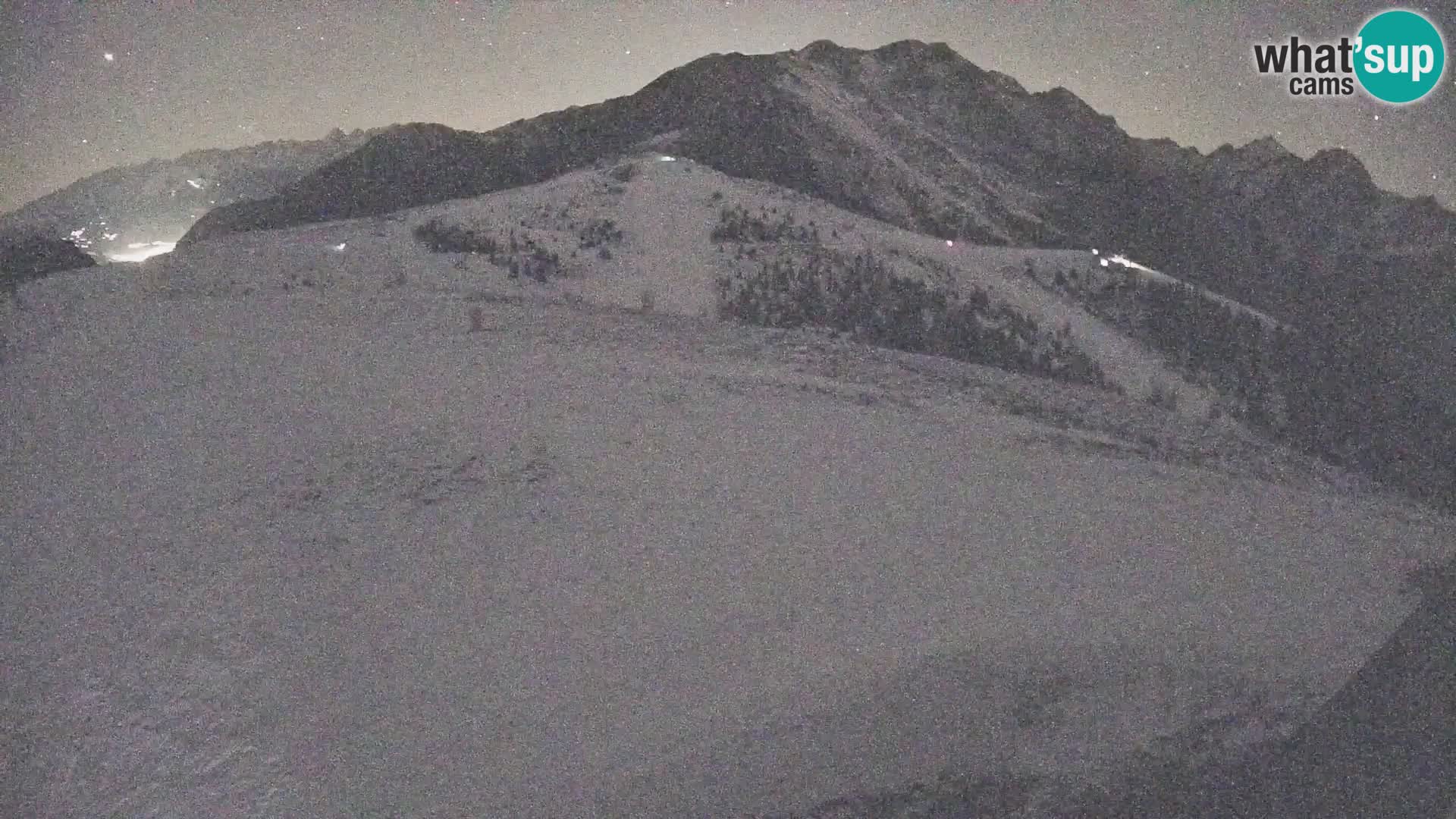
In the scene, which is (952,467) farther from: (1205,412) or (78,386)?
(78,386)

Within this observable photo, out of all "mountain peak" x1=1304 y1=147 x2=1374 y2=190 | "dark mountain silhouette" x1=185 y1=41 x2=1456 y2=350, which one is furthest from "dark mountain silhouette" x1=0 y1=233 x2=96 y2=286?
"mountain peak" x1=1304 y1=147 x2=1374 y2=190

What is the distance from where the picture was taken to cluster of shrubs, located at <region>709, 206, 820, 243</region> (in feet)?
74.7

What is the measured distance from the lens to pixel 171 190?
6457 inches

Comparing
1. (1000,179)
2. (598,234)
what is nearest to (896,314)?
(598,234)

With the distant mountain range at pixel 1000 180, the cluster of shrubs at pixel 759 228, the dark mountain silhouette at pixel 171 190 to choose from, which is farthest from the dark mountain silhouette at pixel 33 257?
the dark mountain silhouette at pixel 171 190

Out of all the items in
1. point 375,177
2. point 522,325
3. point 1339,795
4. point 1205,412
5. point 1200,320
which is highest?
point 375,177

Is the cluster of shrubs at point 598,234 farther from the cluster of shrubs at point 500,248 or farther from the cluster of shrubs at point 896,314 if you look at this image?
the cluster of shrubs at point 896,314

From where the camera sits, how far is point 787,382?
12922mm

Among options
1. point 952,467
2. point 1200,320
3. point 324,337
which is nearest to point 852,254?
point 1200,320

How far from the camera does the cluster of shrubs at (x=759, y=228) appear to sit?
2278cm

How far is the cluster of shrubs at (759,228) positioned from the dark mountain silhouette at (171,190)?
10666 cm

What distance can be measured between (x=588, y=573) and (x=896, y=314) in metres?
11.3

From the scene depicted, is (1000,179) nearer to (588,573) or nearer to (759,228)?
(759,228)

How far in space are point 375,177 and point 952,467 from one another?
115 ft
